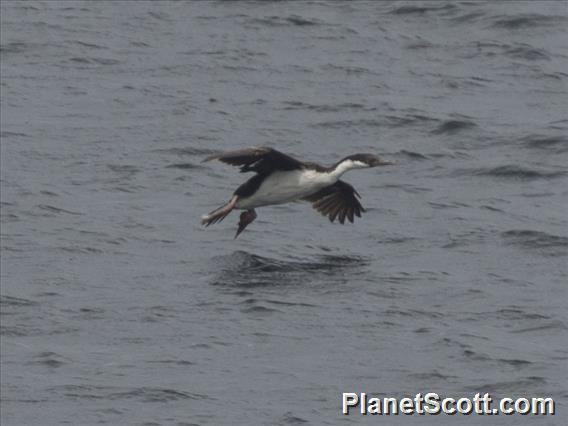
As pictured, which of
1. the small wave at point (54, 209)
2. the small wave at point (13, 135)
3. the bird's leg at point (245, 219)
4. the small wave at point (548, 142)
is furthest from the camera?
the small wave at point (13, 135)

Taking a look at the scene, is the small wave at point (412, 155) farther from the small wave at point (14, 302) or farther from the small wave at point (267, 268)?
the small wave at point (14, 302)

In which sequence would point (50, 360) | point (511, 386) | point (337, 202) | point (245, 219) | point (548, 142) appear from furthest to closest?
point (548, 142)
point (337, 202)
point (245, 219)
point (50, 360)
point (511, 386)

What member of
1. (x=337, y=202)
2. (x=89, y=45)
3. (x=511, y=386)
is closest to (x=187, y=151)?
(x=337, y=202)

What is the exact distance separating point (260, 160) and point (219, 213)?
75 cm

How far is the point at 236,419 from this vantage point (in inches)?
714

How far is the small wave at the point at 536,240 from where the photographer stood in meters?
23.3

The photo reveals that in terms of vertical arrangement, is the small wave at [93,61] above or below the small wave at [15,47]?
below

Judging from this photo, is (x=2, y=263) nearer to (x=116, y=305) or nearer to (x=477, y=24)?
(x=116, y=305)

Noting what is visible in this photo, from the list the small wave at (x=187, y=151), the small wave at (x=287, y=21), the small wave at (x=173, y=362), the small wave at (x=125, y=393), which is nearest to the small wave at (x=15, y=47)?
the small wave at (x=287, y=21)

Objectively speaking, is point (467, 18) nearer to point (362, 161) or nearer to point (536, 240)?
point (536, 240)

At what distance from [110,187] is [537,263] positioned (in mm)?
5571

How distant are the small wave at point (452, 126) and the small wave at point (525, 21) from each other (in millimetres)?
4626

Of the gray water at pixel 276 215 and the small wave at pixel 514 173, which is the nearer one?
the gray water at pixel 276 215

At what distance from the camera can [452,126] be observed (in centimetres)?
2808
